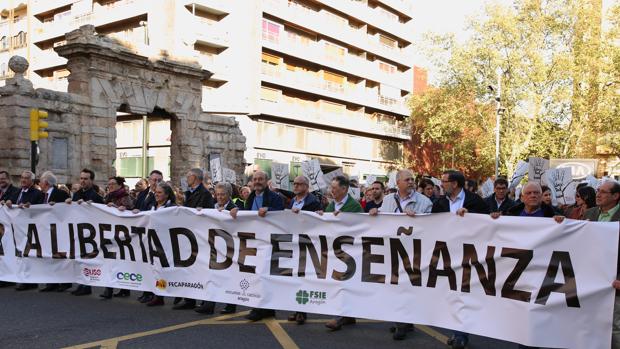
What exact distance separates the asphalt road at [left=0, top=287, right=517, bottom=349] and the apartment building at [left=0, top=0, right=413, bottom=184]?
2678 centimetres

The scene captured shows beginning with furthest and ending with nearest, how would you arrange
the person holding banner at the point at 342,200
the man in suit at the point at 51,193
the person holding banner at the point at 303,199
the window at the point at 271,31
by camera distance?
the window at the point at 271,31
the man in suit at the point at 51,193
the person holding banner at the point at 303,199
the person holding banner at the point at 342,200

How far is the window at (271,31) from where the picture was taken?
1622 inches

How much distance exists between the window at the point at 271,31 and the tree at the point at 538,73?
12.8m

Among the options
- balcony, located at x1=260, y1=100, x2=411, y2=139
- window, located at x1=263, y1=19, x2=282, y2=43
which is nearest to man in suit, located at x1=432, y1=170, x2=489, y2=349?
balcony, located at x1=260, y1=100, x2=411, y2=139

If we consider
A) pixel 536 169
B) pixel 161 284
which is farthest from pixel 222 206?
pixel 536 169

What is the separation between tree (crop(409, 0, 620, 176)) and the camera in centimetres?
3041

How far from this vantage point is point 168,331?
603 cm

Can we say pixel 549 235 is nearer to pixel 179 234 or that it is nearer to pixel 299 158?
pixel 179 234

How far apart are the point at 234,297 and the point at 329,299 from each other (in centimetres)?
116

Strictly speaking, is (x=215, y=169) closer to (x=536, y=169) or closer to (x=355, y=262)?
(x=536, y=169)

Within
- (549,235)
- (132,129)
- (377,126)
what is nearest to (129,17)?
(132,129)

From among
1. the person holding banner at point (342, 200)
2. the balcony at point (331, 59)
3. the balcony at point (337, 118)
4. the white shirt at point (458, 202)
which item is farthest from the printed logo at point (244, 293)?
the balcony at point (331, 59)

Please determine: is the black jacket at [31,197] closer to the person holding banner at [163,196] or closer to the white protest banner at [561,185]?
the person holding banner at [163,196]

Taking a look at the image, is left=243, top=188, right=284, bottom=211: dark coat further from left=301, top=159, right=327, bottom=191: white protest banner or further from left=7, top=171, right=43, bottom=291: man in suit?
left=301, top=159, right=327, bottom=191: white protest banner
